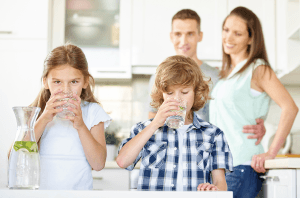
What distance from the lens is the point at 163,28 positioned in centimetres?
257

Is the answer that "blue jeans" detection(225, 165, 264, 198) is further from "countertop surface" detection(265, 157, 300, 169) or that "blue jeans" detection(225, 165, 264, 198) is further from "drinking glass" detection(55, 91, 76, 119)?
"drinking glass" detection(55, 91, 76, 119)

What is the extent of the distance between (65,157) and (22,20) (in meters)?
1.54

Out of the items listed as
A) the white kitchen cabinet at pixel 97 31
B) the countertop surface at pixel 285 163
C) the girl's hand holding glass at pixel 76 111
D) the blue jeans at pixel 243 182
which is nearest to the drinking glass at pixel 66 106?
the girl's hand holding glass at pixel 76 111

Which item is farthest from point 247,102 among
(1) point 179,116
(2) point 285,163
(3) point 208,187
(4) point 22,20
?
(4) point 22,20

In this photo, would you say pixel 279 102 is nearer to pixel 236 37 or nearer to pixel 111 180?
pixel 236 37

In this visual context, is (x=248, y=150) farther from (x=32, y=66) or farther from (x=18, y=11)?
(x=18, y=11)

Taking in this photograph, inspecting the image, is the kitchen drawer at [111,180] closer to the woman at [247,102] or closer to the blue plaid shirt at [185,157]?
the woman at [247,102]

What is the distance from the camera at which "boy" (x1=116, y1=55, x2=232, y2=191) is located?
40.7 inches

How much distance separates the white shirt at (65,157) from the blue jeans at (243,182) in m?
0.55

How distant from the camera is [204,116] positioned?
1616 millimetres

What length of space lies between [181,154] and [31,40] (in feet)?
5.48

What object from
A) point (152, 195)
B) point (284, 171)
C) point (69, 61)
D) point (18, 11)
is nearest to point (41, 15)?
point (18, 11)

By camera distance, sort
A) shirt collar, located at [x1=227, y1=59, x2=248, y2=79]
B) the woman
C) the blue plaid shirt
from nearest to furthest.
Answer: the blue plaid shirt < the woman < shirt collar, located at [x1=227, y1=59, x2=248, y2=79]

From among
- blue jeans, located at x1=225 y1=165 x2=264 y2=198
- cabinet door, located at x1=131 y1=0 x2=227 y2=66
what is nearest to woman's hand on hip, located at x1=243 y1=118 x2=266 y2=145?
blue jeans, located at x1=225 y1=165 x2=264 y2=198
